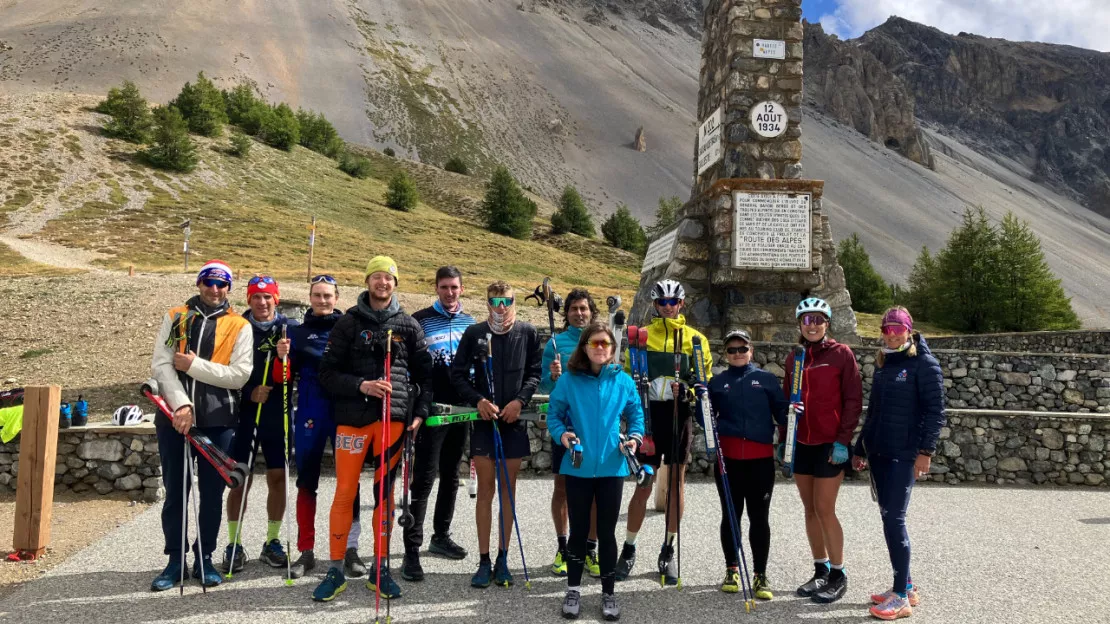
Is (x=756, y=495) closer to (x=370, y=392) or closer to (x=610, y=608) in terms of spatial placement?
(x=610, y=608)

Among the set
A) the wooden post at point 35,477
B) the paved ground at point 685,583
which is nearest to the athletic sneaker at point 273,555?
the paved ground at point 685,583

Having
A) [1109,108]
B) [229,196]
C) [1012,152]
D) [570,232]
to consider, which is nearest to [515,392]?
[229,196]

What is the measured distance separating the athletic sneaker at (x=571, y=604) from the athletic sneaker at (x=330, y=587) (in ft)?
4.66

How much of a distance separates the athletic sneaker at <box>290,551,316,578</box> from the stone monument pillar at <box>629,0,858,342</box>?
6.82 m

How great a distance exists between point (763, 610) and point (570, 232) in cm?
5706

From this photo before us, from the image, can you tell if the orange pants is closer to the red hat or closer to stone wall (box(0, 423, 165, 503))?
the red hat

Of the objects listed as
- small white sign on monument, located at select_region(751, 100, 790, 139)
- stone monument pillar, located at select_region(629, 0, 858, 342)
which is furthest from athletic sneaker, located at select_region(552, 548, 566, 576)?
small white sign on monument, located at select_region(751, 100, 790, 139)

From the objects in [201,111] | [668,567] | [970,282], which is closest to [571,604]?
[668,567]

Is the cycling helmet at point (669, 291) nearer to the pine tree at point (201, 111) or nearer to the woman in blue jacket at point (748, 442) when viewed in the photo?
the woman in blue jacket at point (748, 442)

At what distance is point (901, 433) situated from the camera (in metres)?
4.31

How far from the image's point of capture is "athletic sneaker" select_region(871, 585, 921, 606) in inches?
170

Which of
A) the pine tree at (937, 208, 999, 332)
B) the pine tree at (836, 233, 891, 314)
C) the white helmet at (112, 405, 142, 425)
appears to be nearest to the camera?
the white helmet at (112, 405, 142, 425)

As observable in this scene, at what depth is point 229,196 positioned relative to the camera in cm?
4600

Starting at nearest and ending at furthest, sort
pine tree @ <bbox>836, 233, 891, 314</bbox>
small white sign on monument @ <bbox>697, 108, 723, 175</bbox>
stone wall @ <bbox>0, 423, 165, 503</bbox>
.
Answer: stone wall @ <bbox>0, 423, 165, 503</bbox> → small white sign on monument @ <bbox>697, 108, 723, 175</bbox> → pine tree @ <bbox>836, 233, 891, 314</bbox>
